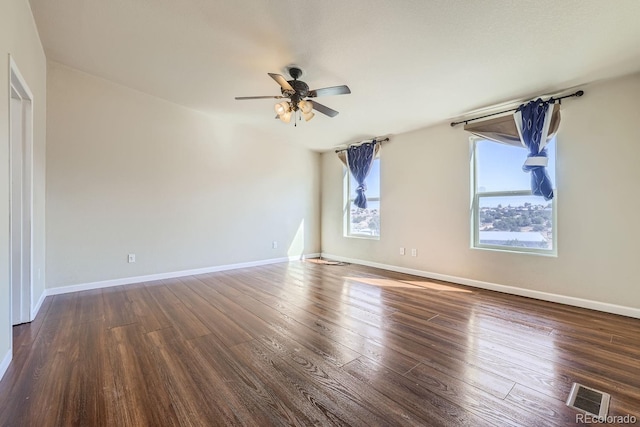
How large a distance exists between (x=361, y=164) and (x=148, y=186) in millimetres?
3660

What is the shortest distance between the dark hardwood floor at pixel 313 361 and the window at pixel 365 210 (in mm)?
2223

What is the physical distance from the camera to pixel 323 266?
5246 millimetres

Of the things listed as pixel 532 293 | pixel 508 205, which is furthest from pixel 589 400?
pixel 508 205

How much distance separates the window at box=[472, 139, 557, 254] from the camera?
10.8 feet

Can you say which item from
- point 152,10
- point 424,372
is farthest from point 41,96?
point 424,372

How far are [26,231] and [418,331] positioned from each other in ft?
12.6

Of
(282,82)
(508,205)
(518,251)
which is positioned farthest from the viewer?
(508,205)

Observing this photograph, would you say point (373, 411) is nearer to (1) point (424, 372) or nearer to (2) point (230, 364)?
(1) point (424, 372)

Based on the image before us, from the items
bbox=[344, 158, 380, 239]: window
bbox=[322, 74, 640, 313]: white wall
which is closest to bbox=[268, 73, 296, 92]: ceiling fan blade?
bbox=[322, 74, 640, 313]: white wall

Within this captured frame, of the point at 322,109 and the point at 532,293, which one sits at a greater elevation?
the point at 322,109

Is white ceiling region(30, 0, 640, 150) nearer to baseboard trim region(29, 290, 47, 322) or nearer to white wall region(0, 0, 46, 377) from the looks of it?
white wall region(0, 0, 46, 377)

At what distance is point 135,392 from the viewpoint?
158 centimetres

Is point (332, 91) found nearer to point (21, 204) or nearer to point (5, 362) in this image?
point (21, 204)

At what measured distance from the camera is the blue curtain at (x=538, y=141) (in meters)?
3.12
